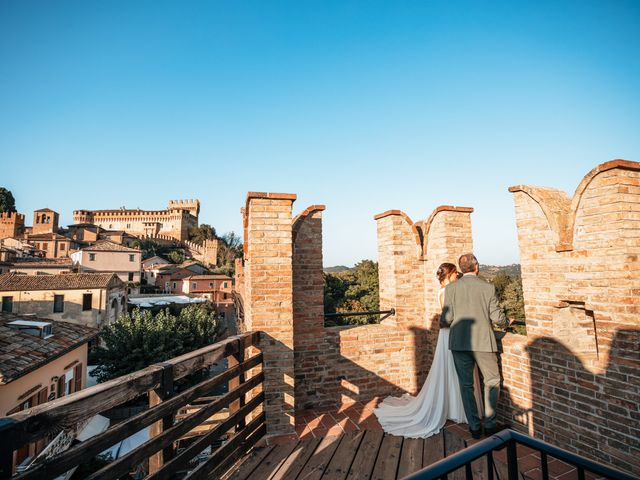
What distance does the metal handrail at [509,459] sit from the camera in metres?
1.03

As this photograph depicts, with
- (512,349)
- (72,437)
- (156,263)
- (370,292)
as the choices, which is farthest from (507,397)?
(156,263)

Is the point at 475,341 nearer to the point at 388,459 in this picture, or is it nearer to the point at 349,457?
the point at 388,459

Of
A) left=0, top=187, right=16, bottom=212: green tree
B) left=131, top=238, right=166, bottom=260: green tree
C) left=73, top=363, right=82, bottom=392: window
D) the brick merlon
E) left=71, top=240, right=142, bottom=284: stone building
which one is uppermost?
left=0, top=187, right=16, bottom=212: green tree

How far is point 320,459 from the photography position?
10.6 feet

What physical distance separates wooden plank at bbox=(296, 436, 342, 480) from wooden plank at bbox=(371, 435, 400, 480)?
46cm

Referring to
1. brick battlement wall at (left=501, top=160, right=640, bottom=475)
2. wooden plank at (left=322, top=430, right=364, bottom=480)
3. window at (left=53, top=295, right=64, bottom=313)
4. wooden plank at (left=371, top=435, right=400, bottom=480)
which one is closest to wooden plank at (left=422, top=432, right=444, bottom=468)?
wooden plank at (left=371, top=435, right=400, bottom=480)

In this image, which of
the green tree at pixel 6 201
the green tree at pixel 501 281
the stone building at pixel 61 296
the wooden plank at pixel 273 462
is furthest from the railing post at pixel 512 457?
the green tree at pixel 6 201

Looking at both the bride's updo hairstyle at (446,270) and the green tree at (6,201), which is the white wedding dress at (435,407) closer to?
the bride's updo hairstyle at (446,270)

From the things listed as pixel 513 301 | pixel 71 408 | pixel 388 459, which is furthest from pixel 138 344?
pixel 513 301

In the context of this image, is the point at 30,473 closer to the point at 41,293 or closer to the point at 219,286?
the point at 41,293

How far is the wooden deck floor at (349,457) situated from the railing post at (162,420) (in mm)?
787

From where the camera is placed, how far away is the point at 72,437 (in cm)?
1340

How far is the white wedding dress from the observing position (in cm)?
386

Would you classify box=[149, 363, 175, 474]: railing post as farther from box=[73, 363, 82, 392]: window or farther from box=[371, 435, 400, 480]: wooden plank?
box=[73, 363, 82, 392]: window
